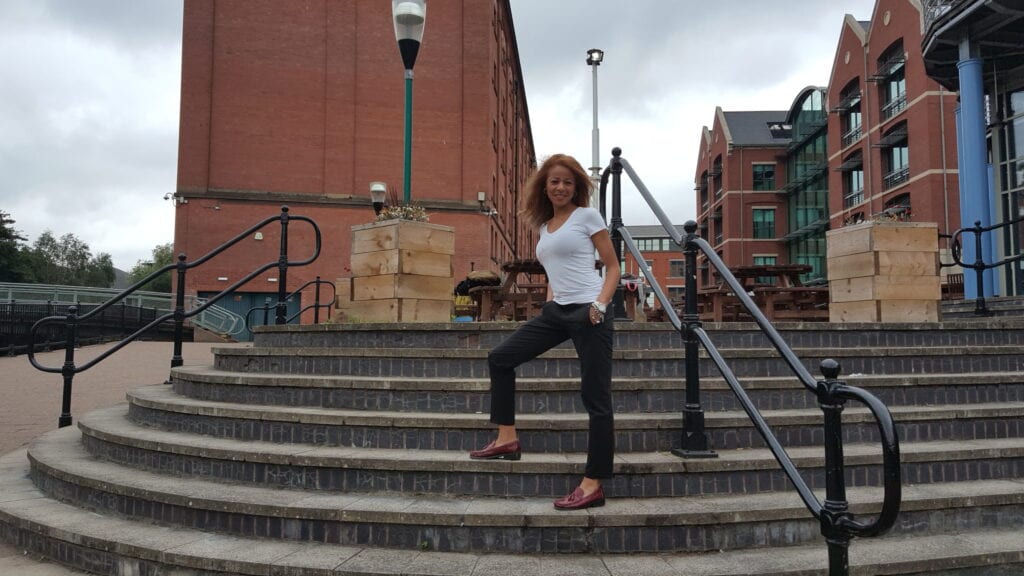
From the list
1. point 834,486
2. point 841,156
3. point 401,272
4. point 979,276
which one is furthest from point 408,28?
point 841,156

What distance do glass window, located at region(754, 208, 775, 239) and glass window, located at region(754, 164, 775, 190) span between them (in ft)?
5.95

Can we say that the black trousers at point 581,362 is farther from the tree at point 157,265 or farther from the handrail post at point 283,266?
the tree at point 157,265

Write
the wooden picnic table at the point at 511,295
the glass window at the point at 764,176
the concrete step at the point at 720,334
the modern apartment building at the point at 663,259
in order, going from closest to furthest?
the concrete step at the point at 720,334
the wooden picnic table at the point at 511,295
the glass window at the point at 764,176
the modern apartment building at the point at 663,259

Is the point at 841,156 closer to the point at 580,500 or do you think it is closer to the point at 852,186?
the point at 852,186

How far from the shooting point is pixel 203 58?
83.7 feet

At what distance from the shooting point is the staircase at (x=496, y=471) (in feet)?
9.48

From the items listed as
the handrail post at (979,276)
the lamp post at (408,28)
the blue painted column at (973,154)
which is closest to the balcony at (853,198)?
the blue painted column at (973,154)

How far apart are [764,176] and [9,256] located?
64.5 m

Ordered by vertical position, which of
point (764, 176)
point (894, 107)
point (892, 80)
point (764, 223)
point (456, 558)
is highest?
point (892, 80)

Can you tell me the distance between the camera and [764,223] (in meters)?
46.5

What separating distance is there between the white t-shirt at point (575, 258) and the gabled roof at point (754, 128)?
48.3 m

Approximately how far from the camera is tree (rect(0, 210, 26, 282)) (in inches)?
2157

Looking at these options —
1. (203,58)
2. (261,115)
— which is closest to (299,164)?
A: (261,115)

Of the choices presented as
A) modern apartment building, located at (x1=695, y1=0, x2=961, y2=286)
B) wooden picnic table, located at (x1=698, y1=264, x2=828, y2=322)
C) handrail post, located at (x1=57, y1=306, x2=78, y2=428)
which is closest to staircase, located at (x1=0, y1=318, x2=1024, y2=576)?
handrail post, located at (x1=57, y1=306, x2=78, y2=428)
